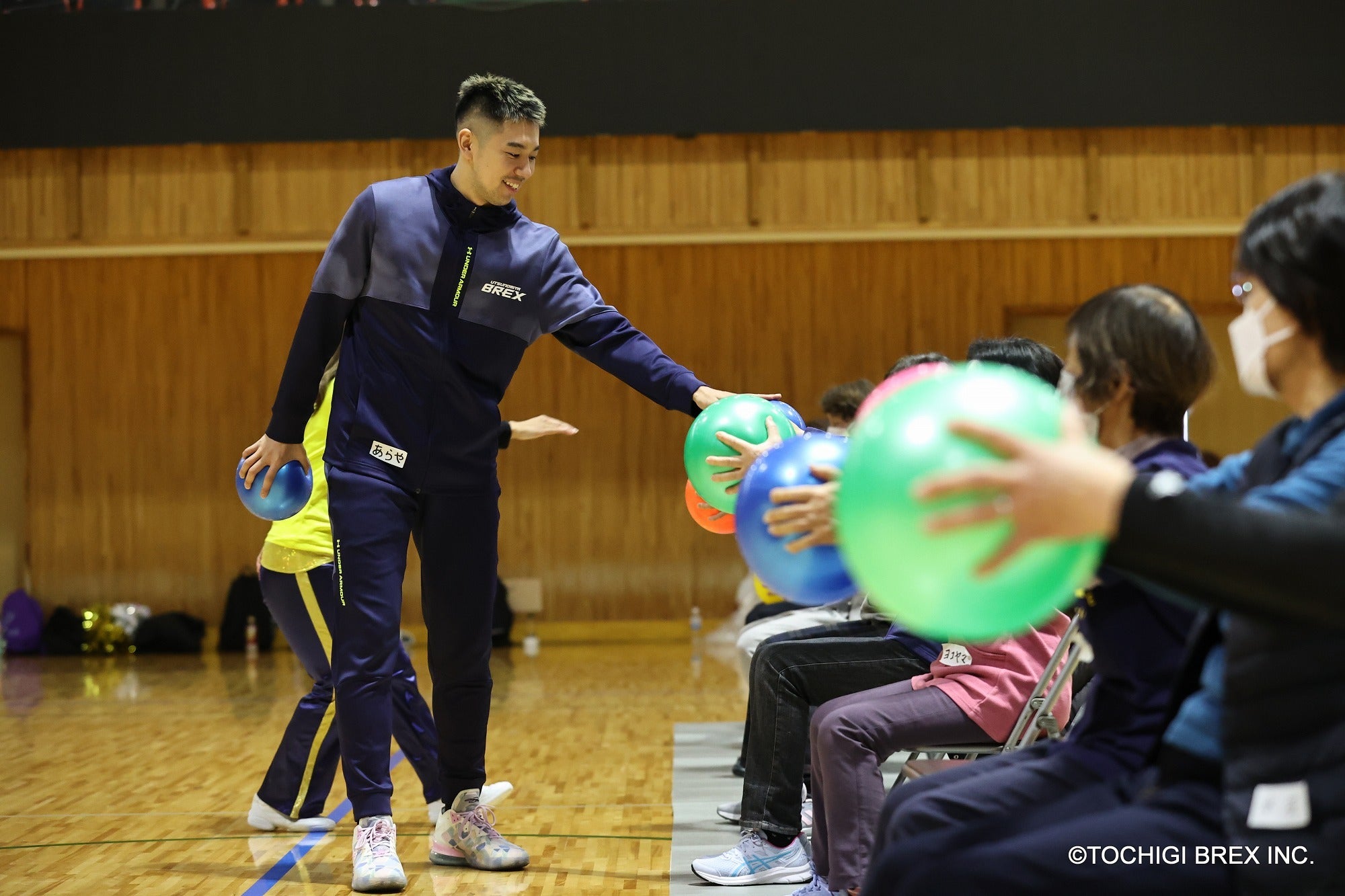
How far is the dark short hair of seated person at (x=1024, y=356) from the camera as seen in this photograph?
264 centimetres

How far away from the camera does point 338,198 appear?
854 centimetres

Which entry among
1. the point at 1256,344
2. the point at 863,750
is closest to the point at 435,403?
the point at 863,750

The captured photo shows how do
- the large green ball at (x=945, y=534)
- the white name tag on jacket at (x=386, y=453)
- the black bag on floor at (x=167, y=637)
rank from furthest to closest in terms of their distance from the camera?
the black bag on floor at (x=167, y=637), the white name tag on jacket at (x=386, y=453), the large green ball at (x=945, y=534)

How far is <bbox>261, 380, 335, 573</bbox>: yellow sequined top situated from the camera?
388cm

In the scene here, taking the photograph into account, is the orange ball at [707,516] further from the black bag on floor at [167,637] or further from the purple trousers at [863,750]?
the black bag on floor at [167,637]

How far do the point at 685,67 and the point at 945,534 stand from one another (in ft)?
25.0

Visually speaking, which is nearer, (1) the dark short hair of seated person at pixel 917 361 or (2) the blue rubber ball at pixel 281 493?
(1) the dark short hair of seated person at pixel 917 361

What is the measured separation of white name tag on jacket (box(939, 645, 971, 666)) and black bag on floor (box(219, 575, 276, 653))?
26.7 feet

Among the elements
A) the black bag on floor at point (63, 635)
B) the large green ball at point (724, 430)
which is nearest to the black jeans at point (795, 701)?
the large green ball at point (724, 430)

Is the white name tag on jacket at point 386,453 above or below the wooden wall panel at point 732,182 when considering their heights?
below

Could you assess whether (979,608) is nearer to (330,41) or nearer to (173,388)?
(330,41)

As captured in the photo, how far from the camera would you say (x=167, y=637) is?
32.6 ft

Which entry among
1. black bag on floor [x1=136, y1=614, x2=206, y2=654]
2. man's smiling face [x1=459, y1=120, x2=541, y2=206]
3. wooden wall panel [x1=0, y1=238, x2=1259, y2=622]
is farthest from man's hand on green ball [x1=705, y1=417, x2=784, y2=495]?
black bag on floor [x1=136, y1=614, x2=206, y2=654]

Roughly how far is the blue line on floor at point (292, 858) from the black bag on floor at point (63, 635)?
687 centimetres
